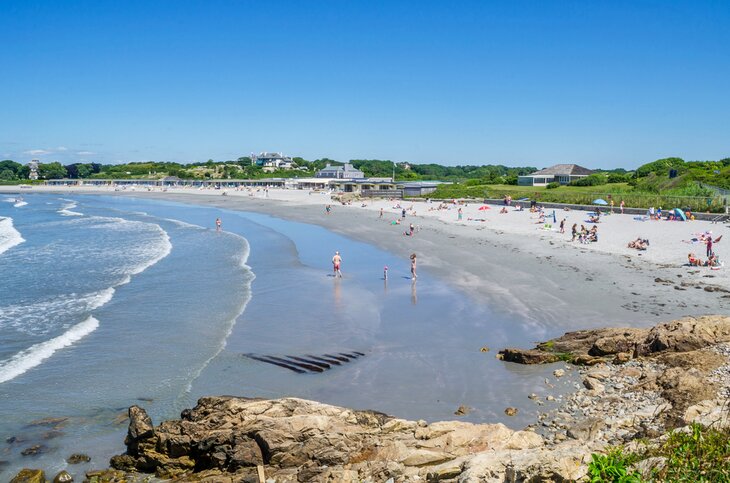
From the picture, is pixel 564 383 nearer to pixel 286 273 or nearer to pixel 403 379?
pixel 403 379

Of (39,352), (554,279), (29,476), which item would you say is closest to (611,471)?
(29,476)

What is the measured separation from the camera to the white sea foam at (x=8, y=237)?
3922 cm

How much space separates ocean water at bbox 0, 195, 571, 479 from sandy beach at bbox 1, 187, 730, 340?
6.16 feet

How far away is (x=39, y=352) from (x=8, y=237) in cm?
3362

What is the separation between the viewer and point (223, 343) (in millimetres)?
17250

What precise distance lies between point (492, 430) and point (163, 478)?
18.2 ft

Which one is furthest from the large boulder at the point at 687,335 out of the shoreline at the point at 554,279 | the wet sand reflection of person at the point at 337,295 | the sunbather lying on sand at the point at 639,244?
the sunbather lying on sand at the point at 639,244

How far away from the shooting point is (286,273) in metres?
28.7

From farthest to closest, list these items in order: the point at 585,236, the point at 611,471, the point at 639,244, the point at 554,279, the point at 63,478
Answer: the point at 585,236 < the point at 639,244 < the point at 554,279 < the point at 63,478 < the point at 611,471

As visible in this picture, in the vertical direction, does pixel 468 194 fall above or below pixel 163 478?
above

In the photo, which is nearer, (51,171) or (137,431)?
(137,431)

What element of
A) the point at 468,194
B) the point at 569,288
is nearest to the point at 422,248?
the point at 569,288

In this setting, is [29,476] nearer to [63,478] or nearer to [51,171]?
[63,478]

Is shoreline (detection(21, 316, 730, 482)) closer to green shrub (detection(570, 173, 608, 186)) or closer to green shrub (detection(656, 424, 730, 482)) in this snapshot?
green shrub (detection(656, 424, 730, 482))
